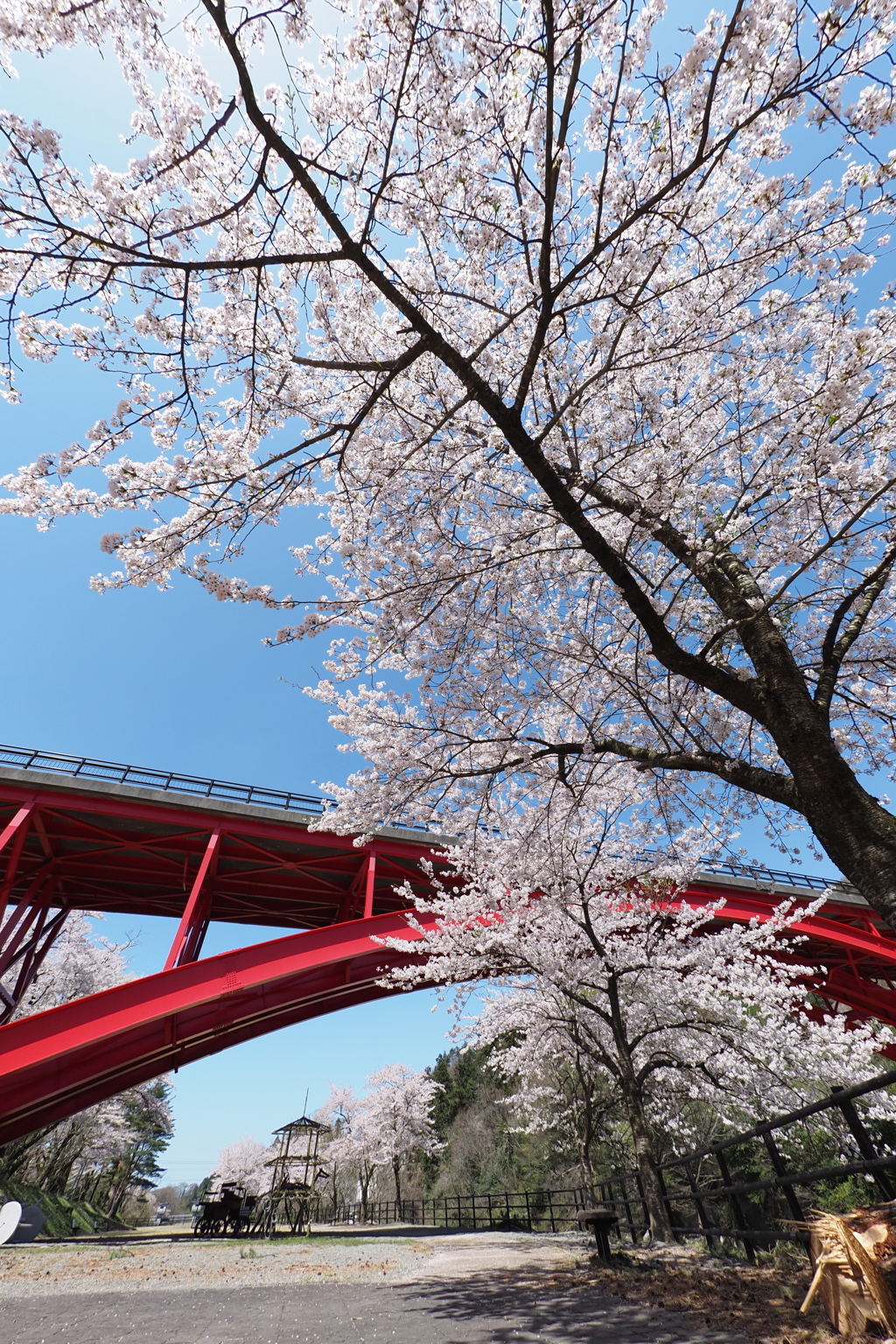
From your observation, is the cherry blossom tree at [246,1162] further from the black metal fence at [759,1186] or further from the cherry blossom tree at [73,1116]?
the cherry blossom tree at [73,1116]

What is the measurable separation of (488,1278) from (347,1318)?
2.13 meters

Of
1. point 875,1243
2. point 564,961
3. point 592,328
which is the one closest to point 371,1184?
point 564,961

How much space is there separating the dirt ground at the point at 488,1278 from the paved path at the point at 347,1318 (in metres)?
0.04

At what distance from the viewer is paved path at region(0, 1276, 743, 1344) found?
330 cm

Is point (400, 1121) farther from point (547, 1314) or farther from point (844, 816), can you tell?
point (844, 816)

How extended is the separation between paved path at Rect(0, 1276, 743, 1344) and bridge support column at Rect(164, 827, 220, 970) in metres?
4.03

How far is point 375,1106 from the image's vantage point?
1101 inches

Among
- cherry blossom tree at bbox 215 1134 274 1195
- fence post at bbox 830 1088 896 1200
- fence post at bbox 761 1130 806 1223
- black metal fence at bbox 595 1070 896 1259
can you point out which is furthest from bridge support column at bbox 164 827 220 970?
cherry blossom tree at bbox 215 1134 274 1195

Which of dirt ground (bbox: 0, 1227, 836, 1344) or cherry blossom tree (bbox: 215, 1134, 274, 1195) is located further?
cherry blossom tree (bbox: 215, 1134, 274, 1195)

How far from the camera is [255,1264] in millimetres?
6957

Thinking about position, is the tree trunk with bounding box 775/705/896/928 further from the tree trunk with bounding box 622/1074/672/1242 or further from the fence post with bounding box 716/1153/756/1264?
the tree trunk with bounding box 622/1074/672/1242

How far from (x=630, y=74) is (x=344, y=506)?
11.8 ft

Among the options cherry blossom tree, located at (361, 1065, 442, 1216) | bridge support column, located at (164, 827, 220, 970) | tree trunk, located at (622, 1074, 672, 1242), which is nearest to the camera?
tree trunk, located at (622, 1074, 672, 1242)

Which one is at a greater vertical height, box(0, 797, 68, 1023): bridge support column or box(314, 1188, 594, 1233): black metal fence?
box(0, 797, 68, 1023): bridge support column
